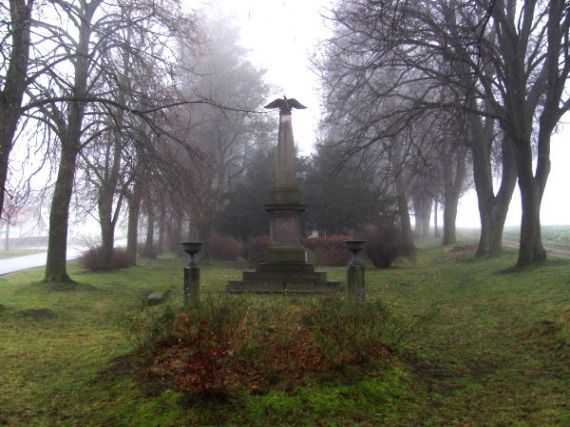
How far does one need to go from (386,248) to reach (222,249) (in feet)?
39.9

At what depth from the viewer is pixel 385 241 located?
20.8 meters

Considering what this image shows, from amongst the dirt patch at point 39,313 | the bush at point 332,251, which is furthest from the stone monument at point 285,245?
the bush at point 332,251

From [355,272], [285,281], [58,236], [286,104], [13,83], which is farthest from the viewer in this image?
[286,104]

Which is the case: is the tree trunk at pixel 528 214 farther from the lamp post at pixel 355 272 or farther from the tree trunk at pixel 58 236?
the tree trunk at pixel 58 236

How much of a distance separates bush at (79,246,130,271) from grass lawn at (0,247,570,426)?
366 inches

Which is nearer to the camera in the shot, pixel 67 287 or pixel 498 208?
pixel 67 287

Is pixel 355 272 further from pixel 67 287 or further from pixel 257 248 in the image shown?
pixel 257 248

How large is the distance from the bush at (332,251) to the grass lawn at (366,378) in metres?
12.6

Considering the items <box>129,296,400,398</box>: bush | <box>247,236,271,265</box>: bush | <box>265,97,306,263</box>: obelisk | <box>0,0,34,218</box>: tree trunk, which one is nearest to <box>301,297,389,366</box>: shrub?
<box>129,296,400,398</box>: bush

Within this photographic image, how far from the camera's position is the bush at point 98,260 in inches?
815

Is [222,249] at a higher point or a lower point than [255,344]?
higher

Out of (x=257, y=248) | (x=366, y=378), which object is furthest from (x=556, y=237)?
(x=366, y=378)

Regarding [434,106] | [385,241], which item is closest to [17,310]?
[434,106]

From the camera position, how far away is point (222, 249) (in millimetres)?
30422
